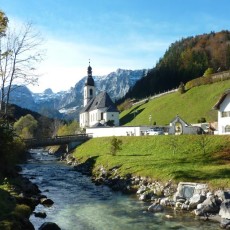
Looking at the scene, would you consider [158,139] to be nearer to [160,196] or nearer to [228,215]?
[160,196]

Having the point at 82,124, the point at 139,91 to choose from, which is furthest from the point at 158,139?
the point at 139,91

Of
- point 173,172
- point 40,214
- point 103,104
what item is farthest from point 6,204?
point 103,104

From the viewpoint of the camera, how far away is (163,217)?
2881cm

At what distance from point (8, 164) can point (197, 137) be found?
27.6 meters

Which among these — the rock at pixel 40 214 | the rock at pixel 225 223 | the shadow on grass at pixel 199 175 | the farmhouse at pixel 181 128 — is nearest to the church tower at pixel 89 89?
the farmhouse at pixel 181 128

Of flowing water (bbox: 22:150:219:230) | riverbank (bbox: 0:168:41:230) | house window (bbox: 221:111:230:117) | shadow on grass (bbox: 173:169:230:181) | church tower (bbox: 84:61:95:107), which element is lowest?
flowing water (bbox: 22:150:219:230)

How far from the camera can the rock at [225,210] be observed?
1077 inches

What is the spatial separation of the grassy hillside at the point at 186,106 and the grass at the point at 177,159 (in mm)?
33080

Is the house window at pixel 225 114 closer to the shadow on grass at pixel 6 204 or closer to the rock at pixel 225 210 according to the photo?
the rock at pixel 225 210

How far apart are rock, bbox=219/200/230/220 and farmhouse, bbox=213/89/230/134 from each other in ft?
104

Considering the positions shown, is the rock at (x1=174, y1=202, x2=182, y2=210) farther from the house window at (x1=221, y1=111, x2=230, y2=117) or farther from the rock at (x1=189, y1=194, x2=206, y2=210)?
the house window at (x1=221, y1=111, x2=230, y2=117)

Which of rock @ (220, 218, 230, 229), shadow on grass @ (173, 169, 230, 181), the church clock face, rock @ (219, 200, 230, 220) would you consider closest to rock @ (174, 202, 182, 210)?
rock @ (219, 200, 230, 220)

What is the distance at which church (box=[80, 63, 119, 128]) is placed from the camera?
12162 cm

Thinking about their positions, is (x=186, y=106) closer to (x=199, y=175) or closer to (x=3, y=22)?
(x=199, y=175)
